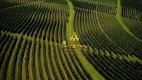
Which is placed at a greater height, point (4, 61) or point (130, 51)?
point (4, 61)

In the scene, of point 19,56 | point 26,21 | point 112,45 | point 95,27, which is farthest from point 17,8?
point 19,56

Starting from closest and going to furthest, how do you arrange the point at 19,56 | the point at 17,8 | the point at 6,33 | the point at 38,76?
the point at 38,76
the point at 19,56
the point at 6,33
the point at 17,8

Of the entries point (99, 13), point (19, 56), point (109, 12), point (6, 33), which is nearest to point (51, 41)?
point (6, 33)

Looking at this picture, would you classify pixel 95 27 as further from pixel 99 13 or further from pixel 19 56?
pixel 19 56

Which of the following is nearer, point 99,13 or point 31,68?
point 31,68

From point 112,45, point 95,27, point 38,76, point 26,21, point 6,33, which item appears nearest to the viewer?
point 38,76

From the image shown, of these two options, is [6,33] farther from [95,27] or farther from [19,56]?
Result: [95,27]
